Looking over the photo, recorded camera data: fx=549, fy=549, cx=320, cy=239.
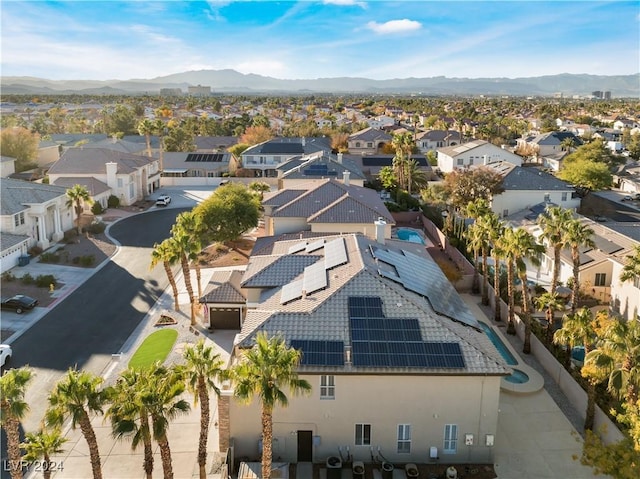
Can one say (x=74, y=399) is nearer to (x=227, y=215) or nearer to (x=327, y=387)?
(x=327, y=387)

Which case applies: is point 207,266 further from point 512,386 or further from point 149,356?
point 512,386

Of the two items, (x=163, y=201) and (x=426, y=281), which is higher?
(x=426, y=281)

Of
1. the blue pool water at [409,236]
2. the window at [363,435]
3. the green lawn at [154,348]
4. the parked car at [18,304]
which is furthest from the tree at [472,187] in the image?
the parked car at [18,304]

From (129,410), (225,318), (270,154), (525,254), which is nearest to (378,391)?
(129,410)

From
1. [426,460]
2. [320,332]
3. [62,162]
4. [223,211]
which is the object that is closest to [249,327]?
[320,332]

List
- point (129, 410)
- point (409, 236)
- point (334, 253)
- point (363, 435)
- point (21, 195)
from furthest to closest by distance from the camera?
point (409, 236) < point (21, 195) < point (334, 253) < point (363, 435) < point (129, 410)

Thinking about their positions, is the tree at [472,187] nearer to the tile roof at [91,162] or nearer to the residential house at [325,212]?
the residential house at [325,212]
